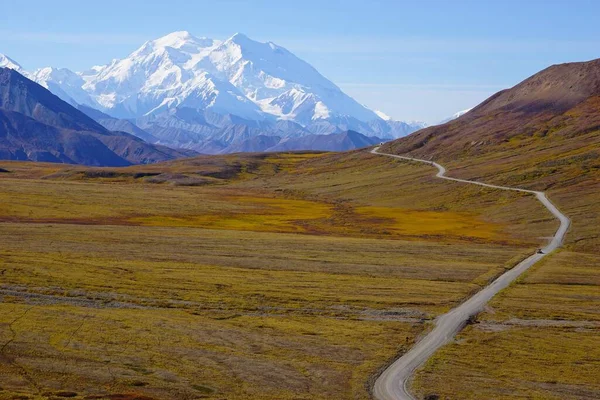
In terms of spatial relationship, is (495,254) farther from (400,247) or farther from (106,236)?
(106,236)

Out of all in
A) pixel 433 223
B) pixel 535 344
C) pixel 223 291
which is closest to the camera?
pixel 535 344

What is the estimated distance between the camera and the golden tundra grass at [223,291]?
47.6 metres

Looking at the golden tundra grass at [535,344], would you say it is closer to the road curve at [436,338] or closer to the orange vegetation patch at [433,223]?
the road curve at [436,338]

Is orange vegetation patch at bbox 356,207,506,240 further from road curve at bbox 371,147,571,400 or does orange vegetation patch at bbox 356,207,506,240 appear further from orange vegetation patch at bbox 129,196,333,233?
road curve at bbox 371,147,571,400

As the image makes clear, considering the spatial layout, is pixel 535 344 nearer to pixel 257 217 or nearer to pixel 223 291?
pixel 223 291

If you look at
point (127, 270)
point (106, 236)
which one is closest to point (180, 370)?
point (127, 270)

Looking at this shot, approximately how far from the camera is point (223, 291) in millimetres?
75062

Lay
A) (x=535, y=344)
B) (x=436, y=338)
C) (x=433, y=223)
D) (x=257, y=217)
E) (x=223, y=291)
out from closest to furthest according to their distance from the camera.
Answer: (x=535, y=344)
(x=436, y=338)
(x=223, y=291)
(x=433, y=223)
(x=257, y=217)

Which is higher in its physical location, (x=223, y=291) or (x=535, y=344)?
(x=223, y=291)

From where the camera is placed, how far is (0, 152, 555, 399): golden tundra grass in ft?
156

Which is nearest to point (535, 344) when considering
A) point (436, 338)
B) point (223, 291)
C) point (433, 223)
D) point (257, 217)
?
point (436, 338)

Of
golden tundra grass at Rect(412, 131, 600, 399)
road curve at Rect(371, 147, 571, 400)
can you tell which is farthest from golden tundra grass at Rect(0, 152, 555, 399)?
golden tundra grass at Rect(412, 131, 600, 399)

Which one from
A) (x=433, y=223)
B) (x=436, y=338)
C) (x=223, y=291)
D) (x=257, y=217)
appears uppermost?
(x=433, y=223)

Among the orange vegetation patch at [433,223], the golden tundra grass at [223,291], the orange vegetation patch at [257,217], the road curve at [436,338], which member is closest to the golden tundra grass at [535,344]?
the road curve at [436,338]
